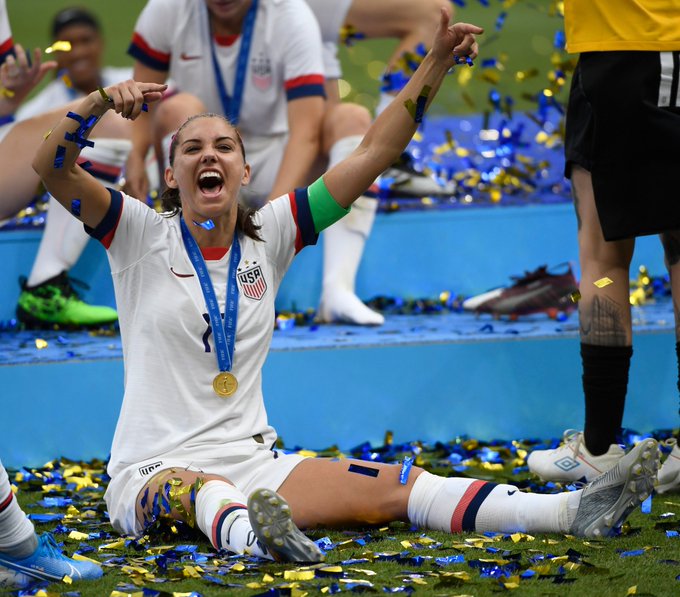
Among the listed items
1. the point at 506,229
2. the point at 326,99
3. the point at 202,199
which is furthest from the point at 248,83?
the point at 202,199

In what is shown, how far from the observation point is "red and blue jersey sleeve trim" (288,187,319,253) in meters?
3.00

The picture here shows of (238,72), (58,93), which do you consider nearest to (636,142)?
(238,72)

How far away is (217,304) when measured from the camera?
A: 9.34 feet

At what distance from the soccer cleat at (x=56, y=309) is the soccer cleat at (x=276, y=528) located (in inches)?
92.1

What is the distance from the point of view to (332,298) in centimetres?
459

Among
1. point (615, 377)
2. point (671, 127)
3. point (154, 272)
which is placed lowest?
point (615, 377)

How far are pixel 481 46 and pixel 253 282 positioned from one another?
176 inches

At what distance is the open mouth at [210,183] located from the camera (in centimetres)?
285

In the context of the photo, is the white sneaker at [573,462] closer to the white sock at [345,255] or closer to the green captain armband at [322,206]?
the green captain armband at [322,206]

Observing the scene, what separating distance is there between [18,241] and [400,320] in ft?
4.94

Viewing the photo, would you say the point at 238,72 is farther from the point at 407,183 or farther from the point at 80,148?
the point at 80,148

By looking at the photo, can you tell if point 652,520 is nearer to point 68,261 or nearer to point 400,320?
point 400,320

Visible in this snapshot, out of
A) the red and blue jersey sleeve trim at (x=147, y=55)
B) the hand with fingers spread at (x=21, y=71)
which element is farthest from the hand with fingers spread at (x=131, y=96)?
the red and blue jersey sleeve trim at (x=147, y=55)

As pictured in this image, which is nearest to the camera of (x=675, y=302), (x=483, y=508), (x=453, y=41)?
(x=483, y=508)
